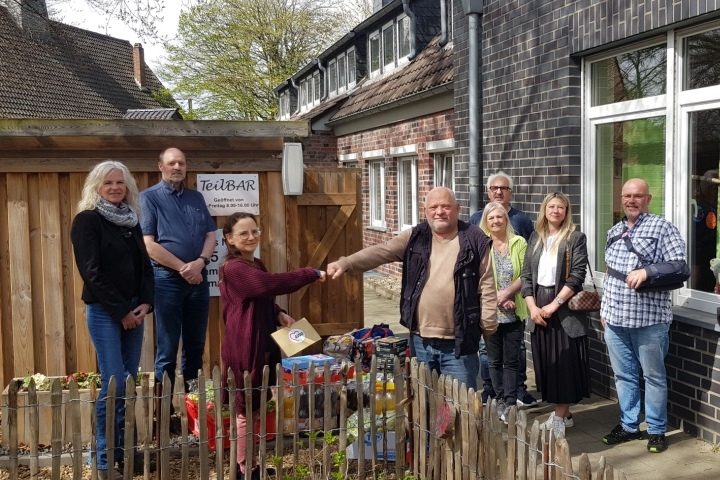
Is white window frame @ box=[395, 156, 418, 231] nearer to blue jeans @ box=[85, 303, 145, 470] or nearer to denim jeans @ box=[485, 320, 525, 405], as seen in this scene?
denim jeans @ box=[485, 320, 525, 405]

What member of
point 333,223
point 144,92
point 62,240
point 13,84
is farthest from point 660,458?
point 144,92

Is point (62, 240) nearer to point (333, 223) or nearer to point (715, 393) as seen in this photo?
point (333, 223)

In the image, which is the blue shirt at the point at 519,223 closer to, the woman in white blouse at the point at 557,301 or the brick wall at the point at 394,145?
the woman in white blouse at the point at 557,301

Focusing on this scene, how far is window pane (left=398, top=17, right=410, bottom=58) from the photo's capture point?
14.9 m

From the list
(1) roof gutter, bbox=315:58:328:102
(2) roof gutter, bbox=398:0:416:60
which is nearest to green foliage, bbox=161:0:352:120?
(1) roof gutter, bbox=315:58:328:102

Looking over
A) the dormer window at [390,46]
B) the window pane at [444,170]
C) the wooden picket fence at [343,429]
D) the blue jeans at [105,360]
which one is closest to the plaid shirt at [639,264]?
the wooden picket fence at [343,429]

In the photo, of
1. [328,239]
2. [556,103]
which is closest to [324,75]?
[556,103]

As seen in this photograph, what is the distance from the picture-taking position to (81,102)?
22.3 m

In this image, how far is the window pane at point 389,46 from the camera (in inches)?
627

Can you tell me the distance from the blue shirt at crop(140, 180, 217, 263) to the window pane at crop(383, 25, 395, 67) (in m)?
11.3

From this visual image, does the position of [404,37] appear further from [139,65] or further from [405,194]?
[139,65]

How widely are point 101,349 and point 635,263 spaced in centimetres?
346

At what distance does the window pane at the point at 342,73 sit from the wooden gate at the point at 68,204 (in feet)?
45.6

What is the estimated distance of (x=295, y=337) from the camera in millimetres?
4293
